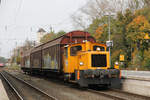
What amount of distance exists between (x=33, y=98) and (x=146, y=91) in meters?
5.94

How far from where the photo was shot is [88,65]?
14.0 m

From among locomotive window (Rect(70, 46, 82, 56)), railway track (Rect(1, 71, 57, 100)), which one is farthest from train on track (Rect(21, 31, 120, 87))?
railway track (Rect(1, 71, 57, 100))

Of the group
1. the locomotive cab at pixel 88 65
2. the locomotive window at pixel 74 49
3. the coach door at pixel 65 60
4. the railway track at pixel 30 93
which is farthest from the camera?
the coach door at pixel 65 60

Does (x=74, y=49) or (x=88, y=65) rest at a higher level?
(x=74, y=49)

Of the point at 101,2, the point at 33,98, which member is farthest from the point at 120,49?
the point at 33,98

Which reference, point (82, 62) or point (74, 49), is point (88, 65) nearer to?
point (82, 62)

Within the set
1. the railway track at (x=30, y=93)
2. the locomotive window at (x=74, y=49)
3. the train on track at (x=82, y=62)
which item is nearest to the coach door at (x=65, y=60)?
the train on track at (x=82, y=62)

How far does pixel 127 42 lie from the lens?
41.8 meters

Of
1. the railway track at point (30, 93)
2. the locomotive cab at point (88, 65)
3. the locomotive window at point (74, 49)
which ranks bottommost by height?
the railway track at point (30, 93)

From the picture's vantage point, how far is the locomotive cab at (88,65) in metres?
13.5

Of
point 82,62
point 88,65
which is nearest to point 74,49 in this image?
point 82,62

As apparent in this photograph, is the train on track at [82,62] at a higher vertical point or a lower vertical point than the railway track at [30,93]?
higher

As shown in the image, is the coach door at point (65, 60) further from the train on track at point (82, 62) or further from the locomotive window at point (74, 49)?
the locomotive window at point (74, 49)

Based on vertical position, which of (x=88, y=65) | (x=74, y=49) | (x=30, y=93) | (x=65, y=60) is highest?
(x=74, y=49)
